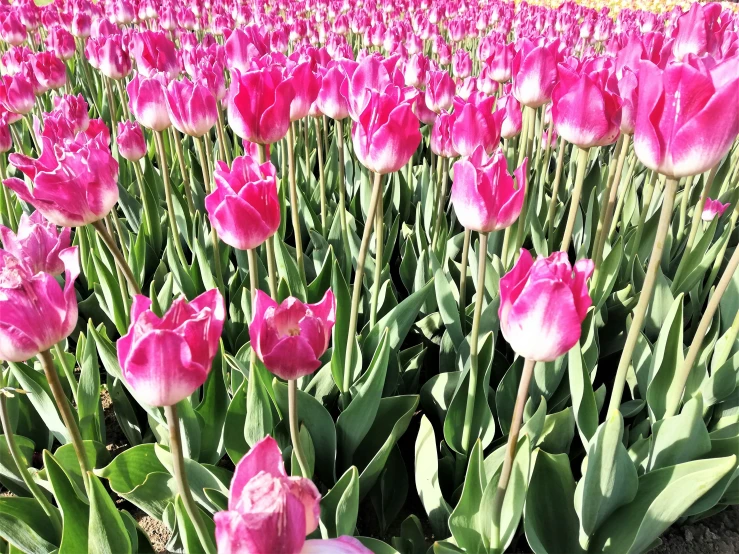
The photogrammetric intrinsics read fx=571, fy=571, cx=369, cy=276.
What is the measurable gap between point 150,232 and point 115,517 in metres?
1.29

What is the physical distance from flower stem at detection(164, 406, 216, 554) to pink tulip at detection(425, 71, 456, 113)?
1.60 m

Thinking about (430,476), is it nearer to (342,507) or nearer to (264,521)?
(342,507)

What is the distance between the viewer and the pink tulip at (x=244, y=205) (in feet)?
3.20

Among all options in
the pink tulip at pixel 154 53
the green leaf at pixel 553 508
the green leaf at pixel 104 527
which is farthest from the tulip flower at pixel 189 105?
the green leaf at pixel 553 508

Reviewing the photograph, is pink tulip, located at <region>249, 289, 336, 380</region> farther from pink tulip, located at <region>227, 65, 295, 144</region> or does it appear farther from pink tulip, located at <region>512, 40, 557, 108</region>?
pink tulip, located at <region>512, 40, 557, 108</region>

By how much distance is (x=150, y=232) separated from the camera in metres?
2.04

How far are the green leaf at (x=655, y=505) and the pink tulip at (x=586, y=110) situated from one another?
2.30 feet

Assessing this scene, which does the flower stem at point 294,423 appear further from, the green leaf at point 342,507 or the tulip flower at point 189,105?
the tulip flower at point 189,105

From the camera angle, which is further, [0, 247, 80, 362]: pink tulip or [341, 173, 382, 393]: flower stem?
[341, 173, 382, 393]: flower stem

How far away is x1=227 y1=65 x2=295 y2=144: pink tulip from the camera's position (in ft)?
4.06

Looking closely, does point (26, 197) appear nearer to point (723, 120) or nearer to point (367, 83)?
point (367, 83)

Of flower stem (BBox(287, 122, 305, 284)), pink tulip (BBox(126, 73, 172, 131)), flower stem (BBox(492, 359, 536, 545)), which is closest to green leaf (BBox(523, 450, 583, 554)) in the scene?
flower stem (BBox(492, 359, 536, 545))

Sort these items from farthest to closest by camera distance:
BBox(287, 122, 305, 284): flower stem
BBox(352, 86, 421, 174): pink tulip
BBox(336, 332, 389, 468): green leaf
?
BBox(287, 122, 305, 284): flower stem → BBox(336, 332, 389, 468): green leaf → BBox(352, 86, 421, 174): pink tulip

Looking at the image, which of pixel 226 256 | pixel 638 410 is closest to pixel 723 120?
pixel 638 410
